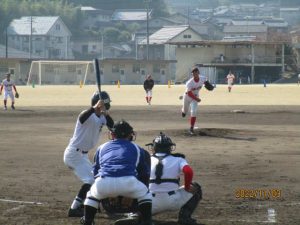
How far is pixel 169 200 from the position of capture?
10.4m

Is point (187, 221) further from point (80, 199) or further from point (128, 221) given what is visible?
point (80, 199)

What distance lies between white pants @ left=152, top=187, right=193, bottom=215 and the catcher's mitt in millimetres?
559

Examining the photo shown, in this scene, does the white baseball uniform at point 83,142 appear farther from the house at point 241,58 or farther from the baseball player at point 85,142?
the house at point 241,58

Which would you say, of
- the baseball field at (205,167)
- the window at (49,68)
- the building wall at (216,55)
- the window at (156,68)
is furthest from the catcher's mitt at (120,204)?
the window at (156,68)

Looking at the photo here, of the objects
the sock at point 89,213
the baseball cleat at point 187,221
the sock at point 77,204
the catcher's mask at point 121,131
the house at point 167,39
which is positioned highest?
the house at point 167,39

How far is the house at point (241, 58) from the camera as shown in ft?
312

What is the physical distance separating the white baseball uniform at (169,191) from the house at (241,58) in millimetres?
83978

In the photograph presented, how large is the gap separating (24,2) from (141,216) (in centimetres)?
14852

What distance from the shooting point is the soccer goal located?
86.8m

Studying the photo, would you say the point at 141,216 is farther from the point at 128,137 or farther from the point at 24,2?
the point at 24,2

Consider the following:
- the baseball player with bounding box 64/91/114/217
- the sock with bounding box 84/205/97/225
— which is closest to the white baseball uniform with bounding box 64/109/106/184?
the baseball player with bounding box 64/91/114/217

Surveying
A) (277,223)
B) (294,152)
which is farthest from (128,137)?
(294,152)

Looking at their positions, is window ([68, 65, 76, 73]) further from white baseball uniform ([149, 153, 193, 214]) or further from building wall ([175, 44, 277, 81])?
white baseball uniform ([149, 153, 193, 214])

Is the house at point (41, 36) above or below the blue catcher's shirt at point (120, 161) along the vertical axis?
above
